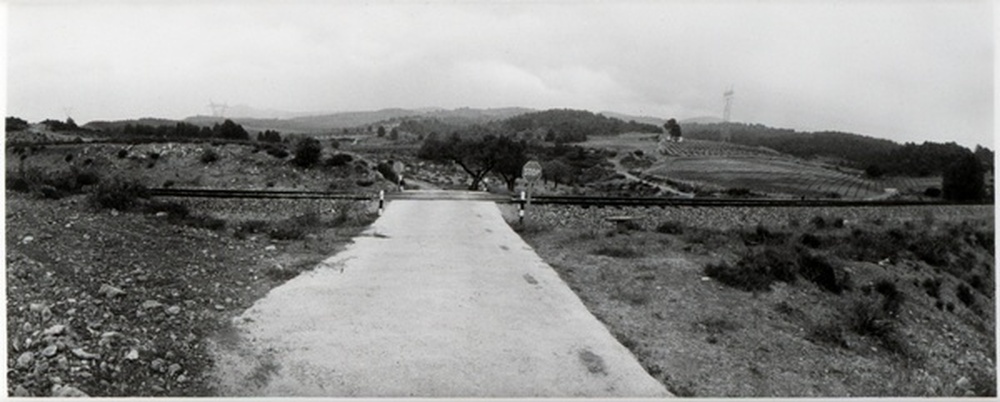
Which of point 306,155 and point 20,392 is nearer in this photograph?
point 20,392

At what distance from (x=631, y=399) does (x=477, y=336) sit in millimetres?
1763

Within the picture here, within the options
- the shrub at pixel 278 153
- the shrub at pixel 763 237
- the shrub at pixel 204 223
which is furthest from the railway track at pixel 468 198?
the shrub at pixel 278 153

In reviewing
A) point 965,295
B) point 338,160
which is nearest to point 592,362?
point 965,295

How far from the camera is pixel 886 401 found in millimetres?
5465

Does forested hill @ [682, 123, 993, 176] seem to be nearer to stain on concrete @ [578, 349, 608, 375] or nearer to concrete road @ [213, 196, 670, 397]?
stain on concrete @ [578, 349, 608, 375]

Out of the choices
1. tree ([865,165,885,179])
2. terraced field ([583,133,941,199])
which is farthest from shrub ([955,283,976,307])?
tree ([865,165,885,179])

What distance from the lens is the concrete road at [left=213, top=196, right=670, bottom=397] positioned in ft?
16.3

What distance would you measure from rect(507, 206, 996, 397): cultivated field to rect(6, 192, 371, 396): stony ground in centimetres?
439

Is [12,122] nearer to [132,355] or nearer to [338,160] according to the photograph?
[132,355]

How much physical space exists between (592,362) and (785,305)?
481 cm

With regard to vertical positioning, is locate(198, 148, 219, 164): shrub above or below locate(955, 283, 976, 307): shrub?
above

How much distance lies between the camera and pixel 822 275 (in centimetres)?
1132

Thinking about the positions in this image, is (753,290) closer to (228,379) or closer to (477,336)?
(477,336)

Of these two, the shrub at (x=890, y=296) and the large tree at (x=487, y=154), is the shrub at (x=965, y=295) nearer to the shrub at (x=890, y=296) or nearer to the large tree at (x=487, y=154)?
the shrub at (x=890, y=296)
